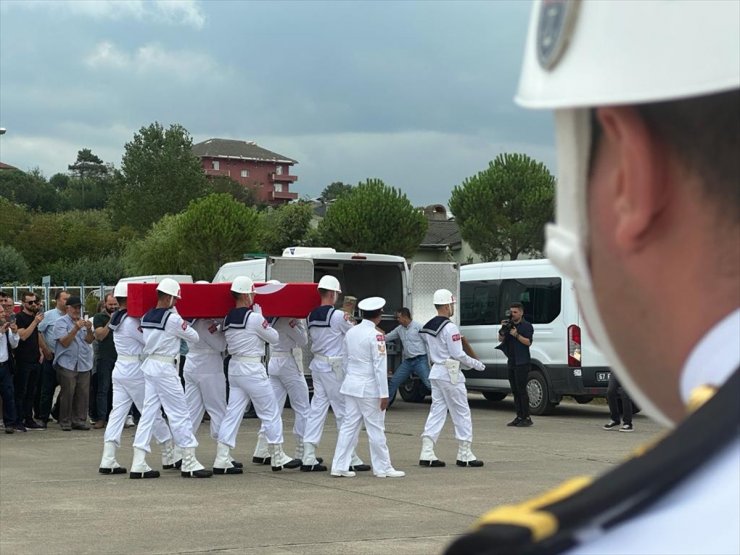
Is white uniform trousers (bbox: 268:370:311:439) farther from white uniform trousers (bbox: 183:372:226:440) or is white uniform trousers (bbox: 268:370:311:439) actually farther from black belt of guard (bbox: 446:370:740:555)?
black belt of guard (bbox: 446:370:740:555)

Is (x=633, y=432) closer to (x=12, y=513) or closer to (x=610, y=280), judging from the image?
(x=12, y=513)

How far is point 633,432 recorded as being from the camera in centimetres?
1560

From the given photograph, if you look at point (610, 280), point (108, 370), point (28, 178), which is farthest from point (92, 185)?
point (610, 280)

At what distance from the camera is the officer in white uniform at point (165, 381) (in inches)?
449

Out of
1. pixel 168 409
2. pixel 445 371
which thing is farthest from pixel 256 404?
pixel 445 371

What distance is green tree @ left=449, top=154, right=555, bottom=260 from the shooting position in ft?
205

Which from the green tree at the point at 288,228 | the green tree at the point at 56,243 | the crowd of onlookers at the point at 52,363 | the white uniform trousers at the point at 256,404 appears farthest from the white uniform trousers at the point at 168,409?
the green tree at the point at 288,228

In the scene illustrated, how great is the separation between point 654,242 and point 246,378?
37.6 ft

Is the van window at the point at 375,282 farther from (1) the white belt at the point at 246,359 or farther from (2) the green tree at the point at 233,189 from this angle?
(2) the green tree at the point at 233,189

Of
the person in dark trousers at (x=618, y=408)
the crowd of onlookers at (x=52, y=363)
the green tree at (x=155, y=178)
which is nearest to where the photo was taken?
the person in dark trousers at (x=618, y=408)

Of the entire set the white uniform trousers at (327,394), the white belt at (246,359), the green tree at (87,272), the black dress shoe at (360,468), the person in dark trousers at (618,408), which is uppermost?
the green tree at (87,272)

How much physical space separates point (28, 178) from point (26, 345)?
107 metres

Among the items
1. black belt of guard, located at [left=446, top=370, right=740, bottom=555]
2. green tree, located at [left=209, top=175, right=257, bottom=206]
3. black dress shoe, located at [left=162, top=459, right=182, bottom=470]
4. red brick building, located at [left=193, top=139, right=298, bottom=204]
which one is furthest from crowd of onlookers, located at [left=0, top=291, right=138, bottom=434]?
red brick building, located at [left=193, top=139, right=298, bottom=204]

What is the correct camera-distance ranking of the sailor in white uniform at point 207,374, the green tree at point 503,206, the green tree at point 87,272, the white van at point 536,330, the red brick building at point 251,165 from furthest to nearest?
the red brick building at point 251,165
the green tree at point 503,206
the green tree at point 87,272
the white van at point 536,330
the sailor in white uniform at point 207,374
